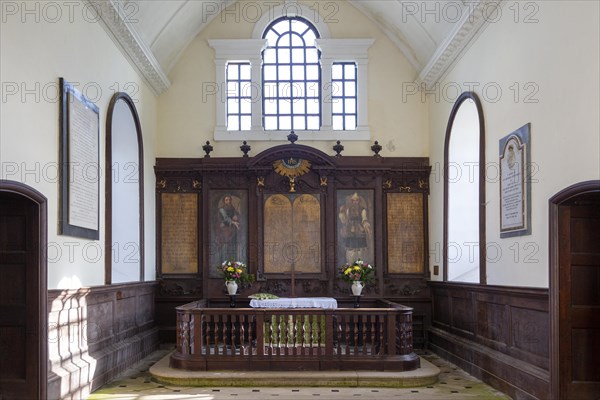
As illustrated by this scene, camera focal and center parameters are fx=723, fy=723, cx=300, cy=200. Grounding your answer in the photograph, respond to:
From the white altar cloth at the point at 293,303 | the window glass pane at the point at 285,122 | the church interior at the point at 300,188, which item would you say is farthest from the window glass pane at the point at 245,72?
the white altar cloth at the point at 293,303

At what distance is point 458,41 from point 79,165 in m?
6.37

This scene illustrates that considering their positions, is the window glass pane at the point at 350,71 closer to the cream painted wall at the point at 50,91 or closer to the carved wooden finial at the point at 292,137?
the carved wooden finial at the point at 292,137

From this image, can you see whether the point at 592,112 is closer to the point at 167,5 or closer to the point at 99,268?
the point at 99,268

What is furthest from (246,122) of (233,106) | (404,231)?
(404,231)

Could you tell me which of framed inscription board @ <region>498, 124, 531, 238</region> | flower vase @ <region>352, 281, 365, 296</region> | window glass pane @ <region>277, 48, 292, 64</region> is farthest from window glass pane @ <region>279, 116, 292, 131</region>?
framed inscription board @ <region>498, 124, 531, 238</region>

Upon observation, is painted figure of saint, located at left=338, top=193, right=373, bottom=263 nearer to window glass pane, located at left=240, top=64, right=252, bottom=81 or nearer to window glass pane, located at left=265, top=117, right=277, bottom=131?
window glass pane, located at left=265, top=117, right=277, bottom=131

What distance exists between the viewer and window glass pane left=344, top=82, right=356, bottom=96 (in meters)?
15.0

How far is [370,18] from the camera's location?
15.0 meters

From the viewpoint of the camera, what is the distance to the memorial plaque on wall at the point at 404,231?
47.2 ft

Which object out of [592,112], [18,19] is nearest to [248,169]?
[18,19]

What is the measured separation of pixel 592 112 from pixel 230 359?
602 centimetres

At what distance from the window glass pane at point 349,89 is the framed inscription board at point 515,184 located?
5.48 metres

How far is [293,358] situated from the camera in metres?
10.4

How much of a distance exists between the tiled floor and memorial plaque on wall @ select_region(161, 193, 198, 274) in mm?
4176
